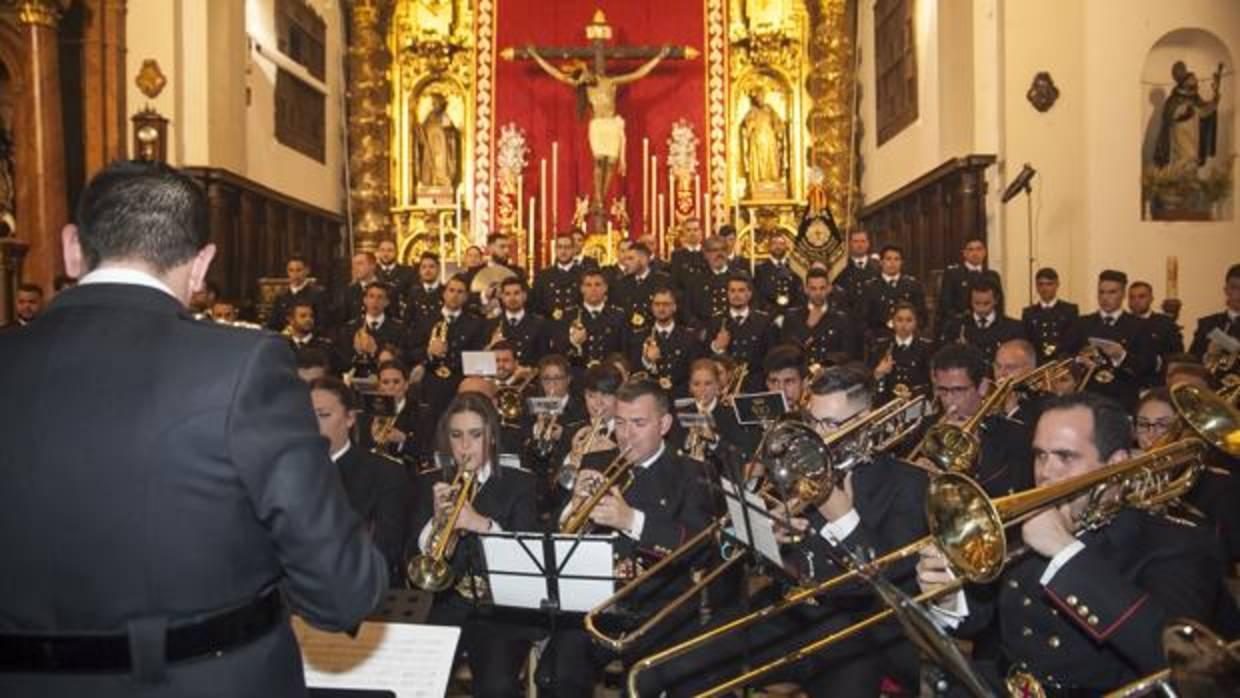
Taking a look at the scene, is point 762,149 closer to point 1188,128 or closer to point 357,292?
point 1188,128

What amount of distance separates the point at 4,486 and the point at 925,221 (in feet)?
42.6

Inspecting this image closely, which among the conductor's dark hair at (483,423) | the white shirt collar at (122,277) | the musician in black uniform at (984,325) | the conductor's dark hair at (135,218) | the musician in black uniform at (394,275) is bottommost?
the conductor's dark hair at (483,423)

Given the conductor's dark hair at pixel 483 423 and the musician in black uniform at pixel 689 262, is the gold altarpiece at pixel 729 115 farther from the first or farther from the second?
the conductor's dark hair at pixel 483 423

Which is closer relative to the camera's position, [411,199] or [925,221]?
[925,221]

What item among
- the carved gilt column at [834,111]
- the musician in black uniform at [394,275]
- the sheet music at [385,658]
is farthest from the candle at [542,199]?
the sheet music at [385,658]

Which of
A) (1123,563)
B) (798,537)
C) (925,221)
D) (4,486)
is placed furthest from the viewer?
(925,221)

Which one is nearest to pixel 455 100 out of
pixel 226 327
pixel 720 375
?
pixel 720 375

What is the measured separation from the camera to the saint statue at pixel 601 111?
17.0 m

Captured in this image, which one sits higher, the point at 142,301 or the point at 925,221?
the point at 925,221

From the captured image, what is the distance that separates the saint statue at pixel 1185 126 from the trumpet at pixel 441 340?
752 cm

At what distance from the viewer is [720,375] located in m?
8.23

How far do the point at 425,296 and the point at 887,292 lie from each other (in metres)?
4.72

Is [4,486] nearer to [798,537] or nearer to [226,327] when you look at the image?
[226,327]

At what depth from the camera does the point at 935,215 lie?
13.5m
